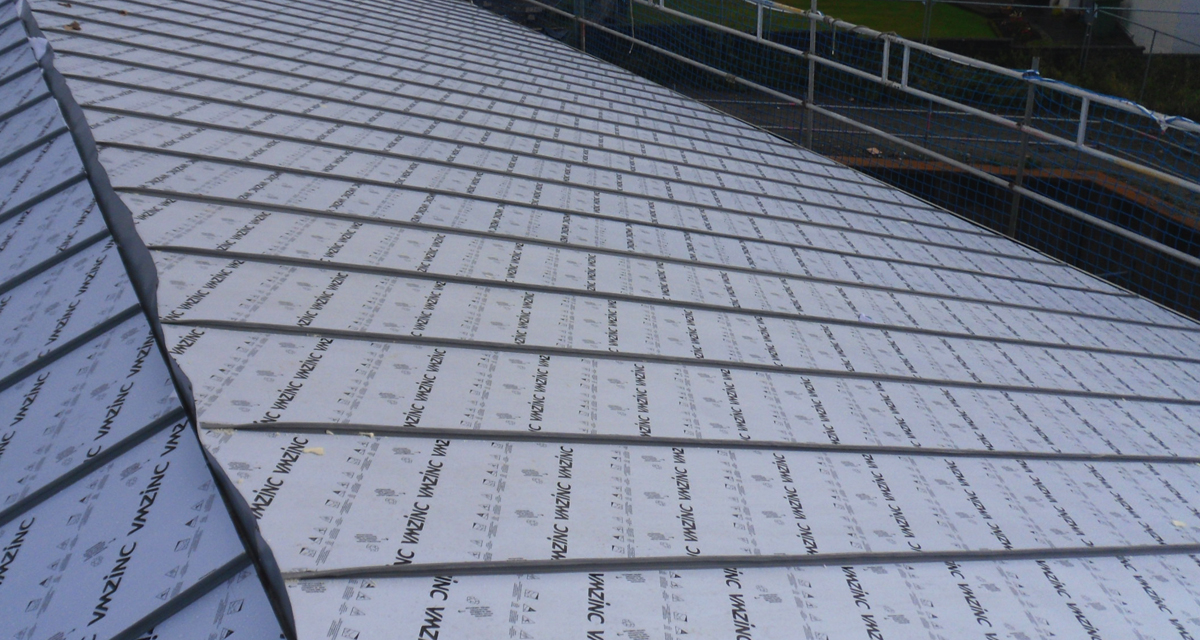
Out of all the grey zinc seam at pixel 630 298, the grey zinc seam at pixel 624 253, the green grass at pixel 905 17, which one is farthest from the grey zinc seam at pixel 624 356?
the green grass at pixel 905 17

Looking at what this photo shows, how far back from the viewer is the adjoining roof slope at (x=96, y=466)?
187 cm

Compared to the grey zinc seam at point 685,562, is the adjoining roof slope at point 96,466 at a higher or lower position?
higher

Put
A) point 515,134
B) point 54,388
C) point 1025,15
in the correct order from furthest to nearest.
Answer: point 1025,15 → point 515,134 → point 54,388

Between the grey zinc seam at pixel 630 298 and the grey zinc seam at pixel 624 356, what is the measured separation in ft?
1.83

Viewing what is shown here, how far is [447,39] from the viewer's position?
35.0 feet

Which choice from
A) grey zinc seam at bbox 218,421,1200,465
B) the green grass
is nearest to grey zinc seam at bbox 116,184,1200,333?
grey zinc seam at bbox 218,421,1200,465

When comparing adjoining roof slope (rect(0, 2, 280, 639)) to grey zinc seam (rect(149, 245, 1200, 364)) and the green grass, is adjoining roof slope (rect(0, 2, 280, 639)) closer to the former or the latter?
grey zinc seam (rect(149, 245, 1200, 364))

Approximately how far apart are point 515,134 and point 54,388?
4.54 metres

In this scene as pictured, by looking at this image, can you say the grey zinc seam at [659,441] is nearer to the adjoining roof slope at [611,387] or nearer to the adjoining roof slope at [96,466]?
the adjoining roof slope at [611,387]

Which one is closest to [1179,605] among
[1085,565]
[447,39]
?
[1085,565]

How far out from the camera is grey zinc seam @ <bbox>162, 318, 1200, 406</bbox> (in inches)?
112

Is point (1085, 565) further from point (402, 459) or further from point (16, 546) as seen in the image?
point (16, 546)

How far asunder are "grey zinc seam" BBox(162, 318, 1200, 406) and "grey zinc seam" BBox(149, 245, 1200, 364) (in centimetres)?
56

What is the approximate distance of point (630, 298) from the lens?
13.1ft
